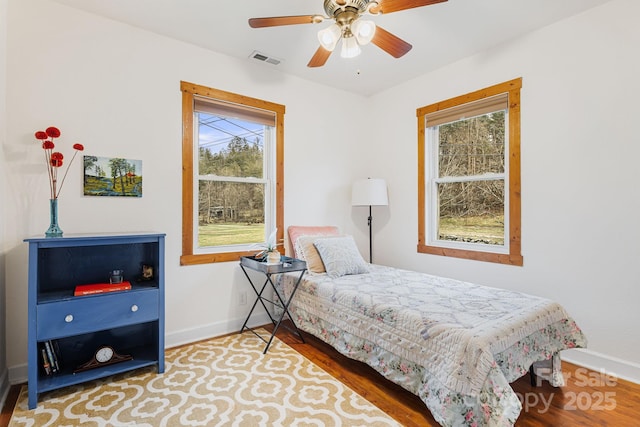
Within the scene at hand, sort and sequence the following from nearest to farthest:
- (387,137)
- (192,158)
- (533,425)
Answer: (533,425) → (192,158) → (387,137)

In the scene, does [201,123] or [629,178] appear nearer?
[629,178]

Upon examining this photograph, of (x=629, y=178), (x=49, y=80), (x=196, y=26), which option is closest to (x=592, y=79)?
(x=629, y=178)

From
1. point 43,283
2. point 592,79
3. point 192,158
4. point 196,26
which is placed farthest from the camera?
point 192,158

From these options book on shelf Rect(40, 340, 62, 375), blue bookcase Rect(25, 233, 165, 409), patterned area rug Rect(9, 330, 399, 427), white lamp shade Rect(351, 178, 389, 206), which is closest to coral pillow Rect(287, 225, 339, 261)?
white lamp shade Rect(351, 178, 389, 206)

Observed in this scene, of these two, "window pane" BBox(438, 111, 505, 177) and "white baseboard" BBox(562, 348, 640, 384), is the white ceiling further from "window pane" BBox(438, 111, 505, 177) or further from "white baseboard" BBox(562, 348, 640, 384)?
"white baseboard" BBox(562, 348, 640, 384)

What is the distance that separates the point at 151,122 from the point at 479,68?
3.05 meters

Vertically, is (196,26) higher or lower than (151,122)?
higher

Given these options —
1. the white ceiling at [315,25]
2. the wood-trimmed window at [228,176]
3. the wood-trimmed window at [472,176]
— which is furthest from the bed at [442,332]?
the white ceiling at [315,25]

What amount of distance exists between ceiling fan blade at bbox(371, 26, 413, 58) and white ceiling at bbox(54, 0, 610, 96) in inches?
17.7

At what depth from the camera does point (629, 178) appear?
7.54ft

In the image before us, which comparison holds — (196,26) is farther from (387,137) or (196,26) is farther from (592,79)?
(592,79)

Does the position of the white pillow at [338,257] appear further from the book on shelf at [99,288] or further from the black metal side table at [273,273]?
the book on shelf at [99,288]

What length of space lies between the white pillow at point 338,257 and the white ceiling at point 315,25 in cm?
184

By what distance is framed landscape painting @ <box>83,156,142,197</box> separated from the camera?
2.49m
